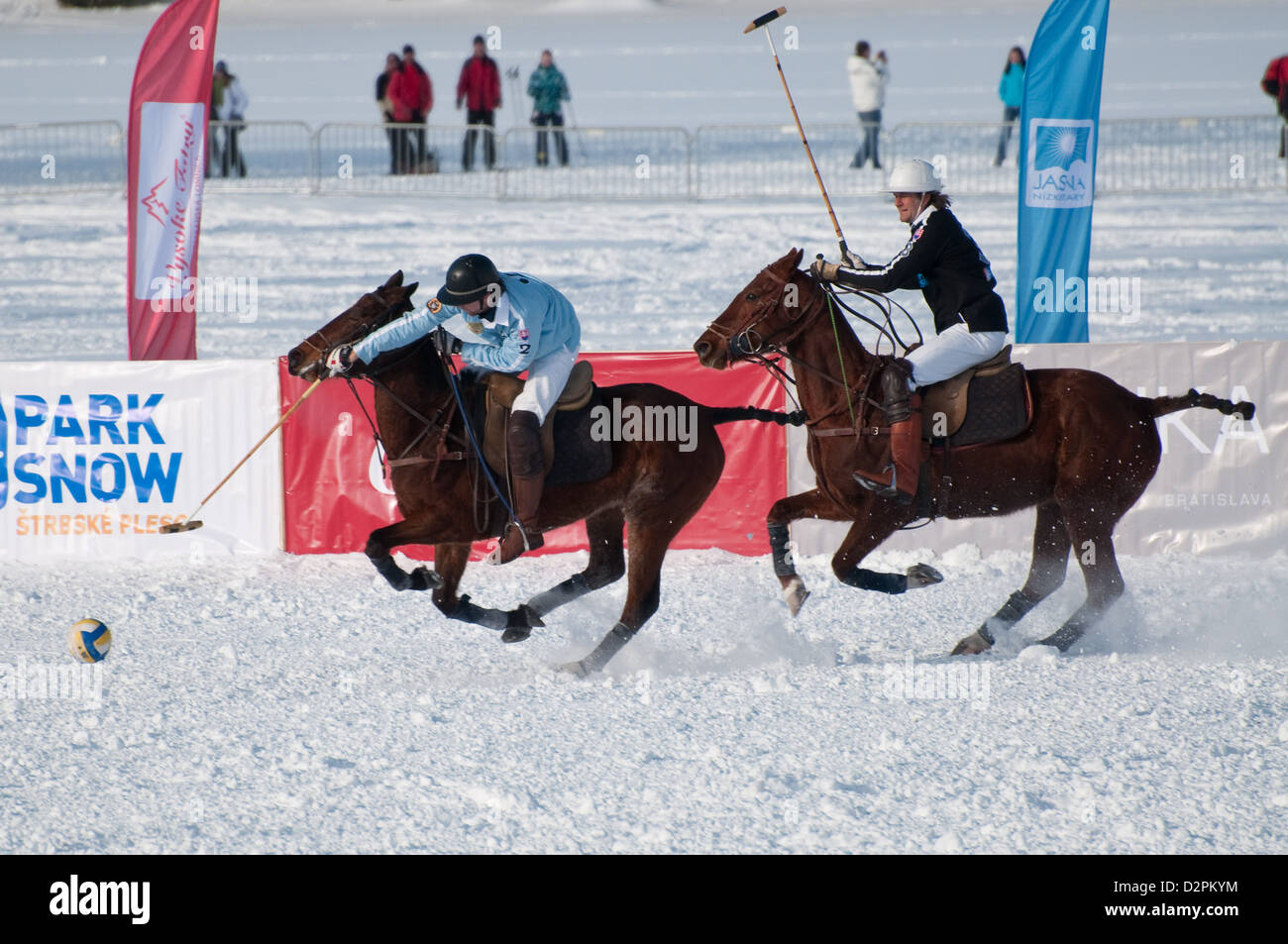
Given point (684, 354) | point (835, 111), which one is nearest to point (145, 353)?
point (684, 354)

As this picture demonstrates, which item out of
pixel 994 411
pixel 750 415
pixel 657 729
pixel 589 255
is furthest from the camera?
pixel 589 255

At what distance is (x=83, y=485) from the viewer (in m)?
9.99

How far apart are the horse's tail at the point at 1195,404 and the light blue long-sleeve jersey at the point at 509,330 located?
326 cm

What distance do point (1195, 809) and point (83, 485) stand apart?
794 cm

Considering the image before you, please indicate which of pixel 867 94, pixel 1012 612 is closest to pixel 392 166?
pixel 867 94

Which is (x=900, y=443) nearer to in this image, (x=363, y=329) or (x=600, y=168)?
(x=363, y=329)

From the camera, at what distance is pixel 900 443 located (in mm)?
7176

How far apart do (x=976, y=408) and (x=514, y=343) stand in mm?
2488

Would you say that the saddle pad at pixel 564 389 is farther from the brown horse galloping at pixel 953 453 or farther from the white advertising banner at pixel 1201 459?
the white advertising banner at pixel 1201 459

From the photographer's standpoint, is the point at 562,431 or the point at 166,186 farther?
the point at 166,186

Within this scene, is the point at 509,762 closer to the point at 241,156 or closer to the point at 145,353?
the point at 145,353

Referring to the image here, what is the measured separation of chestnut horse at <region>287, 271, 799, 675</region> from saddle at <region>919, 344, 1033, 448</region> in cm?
79

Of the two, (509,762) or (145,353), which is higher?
(145,353)
